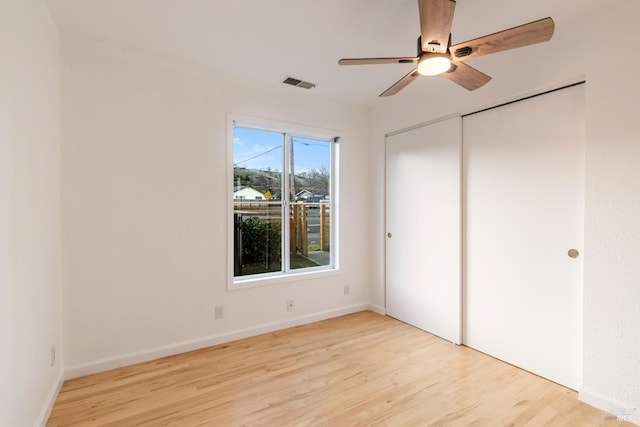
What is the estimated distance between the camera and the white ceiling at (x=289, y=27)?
1.98 m

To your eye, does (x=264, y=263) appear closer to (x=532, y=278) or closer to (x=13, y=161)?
(x=13, y=161)

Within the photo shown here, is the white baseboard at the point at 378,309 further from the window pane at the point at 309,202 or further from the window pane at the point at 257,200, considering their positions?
the window pane at the point at 257,200

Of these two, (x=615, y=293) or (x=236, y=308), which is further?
(x=236, y=308)

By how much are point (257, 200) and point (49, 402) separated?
2.21 metres

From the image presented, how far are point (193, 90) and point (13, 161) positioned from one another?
1.66 m

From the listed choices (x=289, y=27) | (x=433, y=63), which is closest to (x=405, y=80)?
(x=433, y=63)

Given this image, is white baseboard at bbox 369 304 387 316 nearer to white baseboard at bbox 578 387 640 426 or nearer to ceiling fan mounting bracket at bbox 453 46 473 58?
white baseboard at bbox 578 387 640 426

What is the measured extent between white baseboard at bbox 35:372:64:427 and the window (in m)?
1.53

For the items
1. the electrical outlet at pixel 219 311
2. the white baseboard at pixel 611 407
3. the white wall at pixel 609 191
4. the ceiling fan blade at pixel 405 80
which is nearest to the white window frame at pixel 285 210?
the electrical outlet at pixel 219 311

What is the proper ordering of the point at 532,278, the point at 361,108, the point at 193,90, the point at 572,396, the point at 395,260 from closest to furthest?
the point at 572,396
the point at 532,278
the point at 193,90
the point at 395,260
the point at 361,108

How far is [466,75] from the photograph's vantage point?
1.96 meters

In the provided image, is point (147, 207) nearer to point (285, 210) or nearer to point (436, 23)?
point (285, 210)

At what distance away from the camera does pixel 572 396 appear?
2146 mm

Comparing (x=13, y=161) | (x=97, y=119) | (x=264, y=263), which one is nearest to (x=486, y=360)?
(x=264, y=263)
